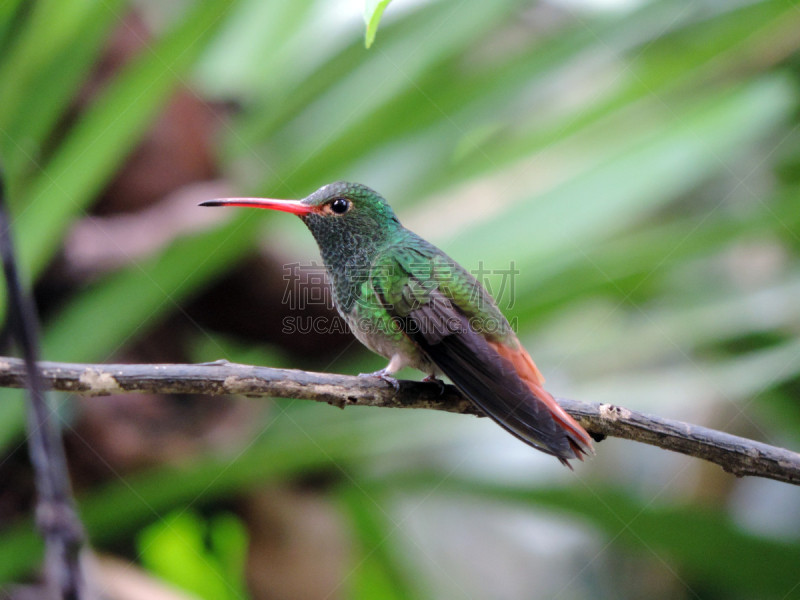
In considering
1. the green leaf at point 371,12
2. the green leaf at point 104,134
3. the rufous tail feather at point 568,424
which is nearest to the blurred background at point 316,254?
the green leaf at point 104,134

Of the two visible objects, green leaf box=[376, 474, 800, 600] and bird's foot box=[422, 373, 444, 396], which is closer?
bird's foot box=[422, 373, 444, 396]

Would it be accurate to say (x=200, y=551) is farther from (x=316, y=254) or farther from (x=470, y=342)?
Answer: (x=470, y=342)

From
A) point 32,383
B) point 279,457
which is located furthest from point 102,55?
point 32,383

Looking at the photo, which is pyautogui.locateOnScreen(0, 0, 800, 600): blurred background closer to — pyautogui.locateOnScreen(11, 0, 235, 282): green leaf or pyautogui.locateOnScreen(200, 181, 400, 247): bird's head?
pyautogui.locateOnScreen(11, 0, 235, 282): green leaf

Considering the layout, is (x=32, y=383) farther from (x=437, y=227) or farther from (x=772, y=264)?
(x=772, y=264)

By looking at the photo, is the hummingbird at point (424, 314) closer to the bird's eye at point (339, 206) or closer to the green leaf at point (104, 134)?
the bird's eye at point (339, 206)

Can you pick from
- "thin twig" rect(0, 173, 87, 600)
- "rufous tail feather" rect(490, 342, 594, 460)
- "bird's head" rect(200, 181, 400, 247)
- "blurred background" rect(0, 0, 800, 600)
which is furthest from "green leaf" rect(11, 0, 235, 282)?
"thin twig" rect(0, 173, 87, 600)

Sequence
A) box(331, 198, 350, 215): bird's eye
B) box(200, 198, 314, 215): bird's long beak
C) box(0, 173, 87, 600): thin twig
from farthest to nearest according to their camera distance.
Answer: box(331, 198, 350, 215): bird's eye, box(200, 198, 314, 215): bird's long beak, box(0, 173, 87, 600): thin twig

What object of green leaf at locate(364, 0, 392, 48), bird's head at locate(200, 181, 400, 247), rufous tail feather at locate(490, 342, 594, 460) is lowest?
rufous tail feather at locate(490, 342, 594, 460)
